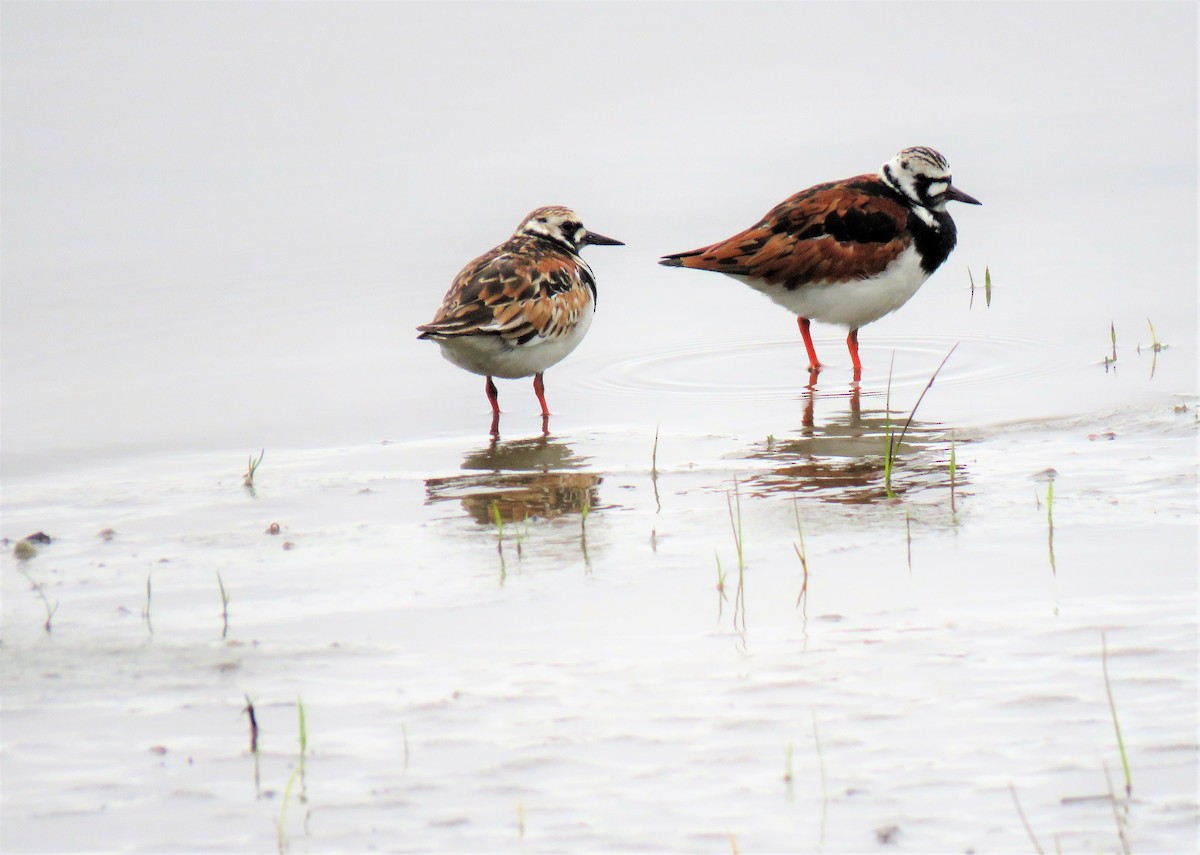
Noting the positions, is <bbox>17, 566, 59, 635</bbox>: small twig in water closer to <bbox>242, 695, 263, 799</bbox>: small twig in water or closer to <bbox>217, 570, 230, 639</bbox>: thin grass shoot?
<bbox>217, 570, 230, 639</bbox>: thin grass shoot

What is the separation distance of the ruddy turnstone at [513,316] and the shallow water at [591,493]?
0.34 metres

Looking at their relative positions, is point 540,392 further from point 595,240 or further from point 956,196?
point 956,196

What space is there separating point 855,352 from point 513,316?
2344 millimetres

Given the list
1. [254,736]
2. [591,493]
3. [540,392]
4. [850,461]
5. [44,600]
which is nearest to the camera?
[254,736]

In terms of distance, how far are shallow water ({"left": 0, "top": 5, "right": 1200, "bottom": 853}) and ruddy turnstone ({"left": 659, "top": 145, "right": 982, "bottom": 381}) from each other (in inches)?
15.7

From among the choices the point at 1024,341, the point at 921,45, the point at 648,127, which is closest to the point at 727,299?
the point at 1024,341

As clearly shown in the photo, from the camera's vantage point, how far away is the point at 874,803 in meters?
3.55

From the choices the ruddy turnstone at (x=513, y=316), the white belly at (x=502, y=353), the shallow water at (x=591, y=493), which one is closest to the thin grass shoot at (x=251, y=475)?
the shallow water at (x=591, y=493)

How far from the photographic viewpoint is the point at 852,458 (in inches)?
276

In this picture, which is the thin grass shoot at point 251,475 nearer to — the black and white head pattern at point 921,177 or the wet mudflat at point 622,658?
the wet mudflat at point 622,658

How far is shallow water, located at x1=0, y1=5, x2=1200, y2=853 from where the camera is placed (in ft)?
12.2

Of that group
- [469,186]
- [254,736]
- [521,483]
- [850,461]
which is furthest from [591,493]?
[469,186]

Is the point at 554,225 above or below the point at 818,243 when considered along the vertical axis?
above

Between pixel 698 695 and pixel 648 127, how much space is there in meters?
11.0
